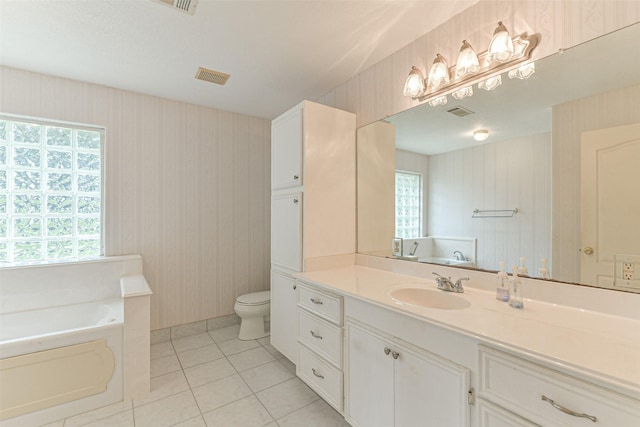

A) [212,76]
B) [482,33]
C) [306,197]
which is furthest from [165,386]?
[482,33]

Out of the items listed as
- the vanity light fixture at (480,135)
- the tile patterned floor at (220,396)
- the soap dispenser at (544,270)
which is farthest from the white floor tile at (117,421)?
the vanity light fixture at (480,135)

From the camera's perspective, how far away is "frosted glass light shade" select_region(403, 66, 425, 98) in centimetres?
172

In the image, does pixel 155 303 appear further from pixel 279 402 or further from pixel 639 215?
pixel 639 215

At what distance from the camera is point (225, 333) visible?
2.85 m

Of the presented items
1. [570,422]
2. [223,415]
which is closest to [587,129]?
[570,422]

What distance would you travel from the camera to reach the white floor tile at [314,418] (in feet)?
5.23

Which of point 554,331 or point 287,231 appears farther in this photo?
point 287,231

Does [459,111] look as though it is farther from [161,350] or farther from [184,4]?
[161,350]

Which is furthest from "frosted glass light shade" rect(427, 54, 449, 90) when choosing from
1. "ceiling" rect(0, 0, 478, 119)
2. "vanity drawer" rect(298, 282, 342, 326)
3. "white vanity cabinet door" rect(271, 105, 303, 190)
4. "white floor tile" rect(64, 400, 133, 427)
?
"white floor tile" rect(64, 400, 133, 427)

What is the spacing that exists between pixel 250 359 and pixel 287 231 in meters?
1.18

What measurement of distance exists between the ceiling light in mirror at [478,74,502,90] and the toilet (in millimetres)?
2453

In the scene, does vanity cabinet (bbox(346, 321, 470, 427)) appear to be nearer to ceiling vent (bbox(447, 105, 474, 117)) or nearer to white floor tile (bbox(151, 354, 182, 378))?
ceiling vent (bbox(447, 105, 474, 117))

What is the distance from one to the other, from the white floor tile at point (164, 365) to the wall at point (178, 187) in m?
0.44

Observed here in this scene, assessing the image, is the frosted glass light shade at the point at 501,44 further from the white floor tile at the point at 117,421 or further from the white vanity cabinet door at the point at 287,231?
the white floor tile at the point at 117,421
